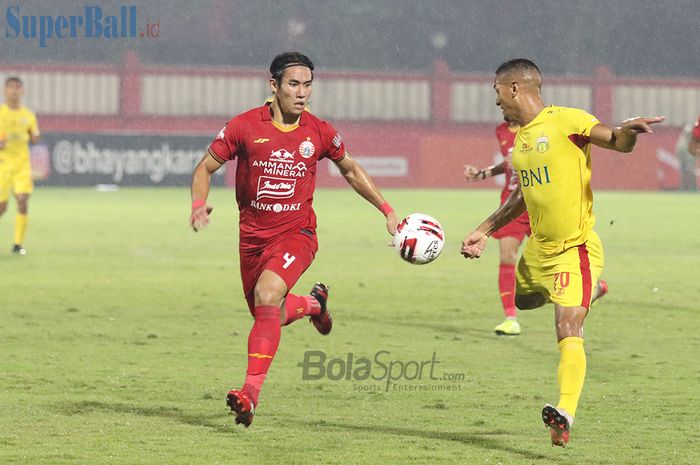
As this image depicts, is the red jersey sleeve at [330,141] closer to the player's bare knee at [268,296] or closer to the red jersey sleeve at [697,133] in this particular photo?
the player's bare knee at [268,296]

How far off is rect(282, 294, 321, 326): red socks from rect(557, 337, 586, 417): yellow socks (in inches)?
86.3

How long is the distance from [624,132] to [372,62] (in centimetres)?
4859

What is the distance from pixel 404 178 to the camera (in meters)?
43.0

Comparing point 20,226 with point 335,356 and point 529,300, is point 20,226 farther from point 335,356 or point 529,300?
point 529,300

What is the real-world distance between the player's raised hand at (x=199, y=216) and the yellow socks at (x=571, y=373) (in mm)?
1925

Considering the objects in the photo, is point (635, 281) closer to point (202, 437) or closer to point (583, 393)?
point (583, 393)

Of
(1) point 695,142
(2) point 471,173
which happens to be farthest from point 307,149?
(1) point 695,142

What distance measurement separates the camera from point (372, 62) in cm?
5456

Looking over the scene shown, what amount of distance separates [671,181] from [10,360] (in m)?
36.1

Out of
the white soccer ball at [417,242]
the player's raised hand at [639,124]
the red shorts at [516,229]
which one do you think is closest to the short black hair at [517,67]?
the player's raised hand at [639,124]

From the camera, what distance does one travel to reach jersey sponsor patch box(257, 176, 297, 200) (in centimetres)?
754

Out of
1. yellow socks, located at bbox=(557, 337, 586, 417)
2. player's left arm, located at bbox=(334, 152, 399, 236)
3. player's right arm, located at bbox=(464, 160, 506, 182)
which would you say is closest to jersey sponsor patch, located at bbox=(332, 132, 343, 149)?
player's left arm, located at bbox=(334, 152, 399, 236)

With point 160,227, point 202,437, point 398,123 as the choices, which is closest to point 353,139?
point 398,123

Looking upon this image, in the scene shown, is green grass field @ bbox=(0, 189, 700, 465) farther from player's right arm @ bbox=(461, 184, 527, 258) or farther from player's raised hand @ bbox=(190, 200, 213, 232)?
player's raised hand @ bbox=(190, 200, 213, 232)
